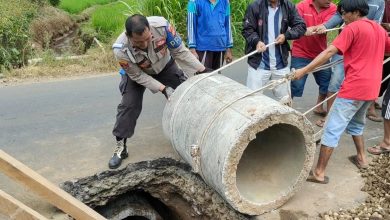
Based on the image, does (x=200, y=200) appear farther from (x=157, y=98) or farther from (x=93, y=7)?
(x=93, y=7)

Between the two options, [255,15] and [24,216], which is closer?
[24,216]

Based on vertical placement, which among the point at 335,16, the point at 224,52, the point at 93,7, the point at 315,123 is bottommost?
the point at 93,7

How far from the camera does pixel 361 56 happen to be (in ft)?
12.7

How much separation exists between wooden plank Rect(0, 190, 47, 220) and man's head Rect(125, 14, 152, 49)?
179cm

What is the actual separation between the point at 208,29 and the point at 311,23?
3.90ft

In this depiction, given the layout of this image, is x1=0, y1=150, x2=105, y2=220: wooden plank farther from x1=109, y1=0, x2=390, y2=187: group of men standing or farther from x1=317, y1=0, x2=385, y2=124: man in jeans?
x1=317, y1=0, x2=385, y2=124: man in jeans

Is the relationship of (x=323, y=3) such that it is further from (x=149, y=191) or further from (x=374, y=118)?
(x=149, y=191)

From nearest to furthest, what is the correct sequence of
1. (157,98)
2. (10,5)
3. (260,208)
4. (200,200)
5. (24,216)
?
1. (24,216)
2. (260,208)
3. (200,200)
4. (157,98)
5. (10,5)

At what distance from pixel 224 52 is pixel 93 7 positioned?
10431mm

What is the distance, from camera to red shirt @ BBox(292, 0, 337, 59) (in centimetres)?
512

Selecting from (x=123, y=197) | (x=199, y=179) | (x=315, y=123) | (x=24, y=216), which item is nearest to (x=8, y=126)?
(x=123, y=197)

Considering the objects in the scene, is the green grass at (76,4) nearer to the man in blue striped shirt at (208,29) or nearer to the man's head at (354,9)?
the man in blue striped shirt at (208,29)

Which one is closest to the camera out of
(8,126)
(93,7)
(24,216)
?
(24,216)

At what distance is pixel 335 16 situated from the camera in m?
4.99
